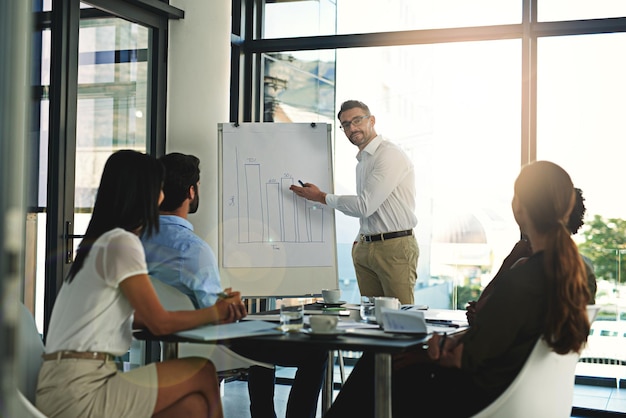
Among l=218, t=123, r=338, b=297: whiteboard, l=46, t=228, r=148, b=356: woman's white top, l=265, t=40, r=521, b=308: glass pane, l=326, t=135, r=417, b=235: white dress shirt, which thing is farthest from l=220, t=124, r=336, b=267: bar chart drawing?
l=46, t=228, r=148, b=356: woman's white top

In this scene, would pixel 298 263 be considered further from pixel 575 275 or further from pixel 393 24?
pixel 575 275

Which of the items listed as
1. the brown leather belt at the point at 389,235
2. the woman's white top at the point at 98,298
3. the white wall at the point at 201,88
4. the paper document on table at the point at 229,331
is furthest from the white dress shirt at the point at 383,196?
the woman's white top at the point at 98,298

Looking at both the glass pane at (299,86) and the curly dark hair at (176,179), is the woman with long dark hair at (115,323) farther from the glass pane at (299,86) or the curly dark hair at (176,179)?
the glass pane at (299,86)

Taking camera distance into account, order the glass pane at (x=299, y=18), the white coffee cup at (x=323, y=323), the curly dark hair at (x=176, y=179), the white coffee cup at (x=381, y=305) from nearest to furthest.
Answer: the white coffee cup at (x=323, y=323) → the white coffee cup at (x=381, y=305) → the curly dark hair at (x=176, y=179) → the glass pane at (x=299, y=18)

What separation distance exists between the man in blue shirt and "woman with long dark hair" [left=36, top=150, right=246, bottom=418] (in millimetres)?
521

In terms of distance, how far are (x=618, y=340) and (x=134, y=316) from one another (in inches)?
127

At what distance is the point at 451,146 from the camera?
195 inches

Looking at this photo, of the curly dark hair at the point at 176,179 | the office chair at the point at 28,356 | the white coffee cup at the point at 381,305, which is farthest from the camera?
the curly dark hair at the point at 176,179

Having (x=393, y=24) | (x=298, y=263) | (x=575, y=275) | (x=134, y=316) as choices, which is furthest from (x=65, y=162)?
(x=575, y=275)

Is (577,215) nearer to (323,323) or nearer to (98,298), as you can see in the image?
(323,323)

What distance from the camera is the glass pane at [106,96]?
4.09 m

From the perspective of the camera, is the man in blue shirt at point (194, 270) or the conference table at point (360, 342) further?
the man in blue shirt at point (194, 270)

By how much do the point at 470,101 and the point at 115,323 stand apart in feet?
10.5

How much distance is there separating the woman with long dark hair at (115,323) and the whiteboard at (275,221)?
5.93 ft
